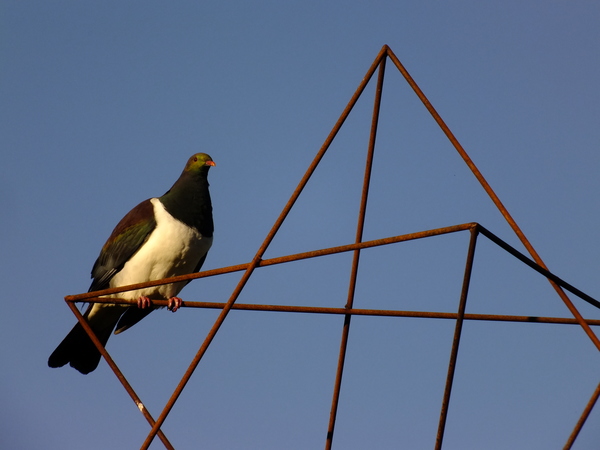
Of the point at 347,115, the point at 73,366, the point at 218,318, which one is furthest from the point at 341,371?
the point at 73,366

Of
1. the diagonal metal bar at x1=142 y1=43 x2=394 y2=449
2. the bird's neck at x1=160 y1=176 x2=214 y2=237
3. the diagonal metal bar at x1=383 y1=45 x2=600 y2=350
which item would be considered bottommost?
the diagonal metal bar at x1=142 y1=43 x2=394 y2=449

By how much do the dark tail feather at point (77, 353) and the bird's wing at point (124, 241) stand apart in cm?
47

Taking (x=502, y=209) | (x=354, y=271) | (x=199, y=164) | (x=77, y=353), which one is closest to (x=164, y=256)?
(x=77, y=353)

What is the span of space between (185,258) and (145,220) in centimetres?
51

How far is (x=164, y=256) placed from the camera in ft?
25.6

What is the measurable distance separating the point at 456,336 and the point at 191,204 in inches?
169

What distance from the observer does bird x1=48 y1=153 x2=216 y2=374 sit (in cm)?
783

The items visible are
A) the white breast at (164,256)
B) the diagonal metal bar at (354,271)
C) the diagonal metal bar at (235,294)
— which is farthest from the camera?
the white breast at (164,256)

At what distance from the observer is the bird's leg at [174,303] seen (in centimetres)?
733

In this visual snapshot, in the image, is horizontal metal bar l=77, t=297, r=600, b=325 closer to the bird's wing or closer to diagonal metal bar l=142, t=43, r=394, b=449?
diagonal metal bar l=142, t=43, r=394, b=449

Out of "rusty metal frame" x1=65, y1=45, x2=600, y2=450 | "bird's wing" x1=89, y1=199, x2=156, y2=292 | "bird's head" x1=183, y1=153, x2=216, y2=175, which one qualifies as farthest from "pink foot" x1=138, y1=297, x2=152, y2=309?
"rusty metal frame" x1=65, y1=45, x2=600, y2=450

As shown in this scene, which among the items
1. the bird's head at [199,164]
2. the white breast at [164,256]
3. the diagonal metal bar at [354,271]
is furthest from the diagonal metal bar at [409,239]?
the bird's head at [199,164]

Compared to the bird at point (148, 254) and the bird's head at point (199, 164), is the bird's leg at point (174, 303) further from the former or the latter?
the bird's head at point (199, 164)

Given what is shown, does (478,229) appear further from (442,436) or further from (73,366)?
(73,366)
